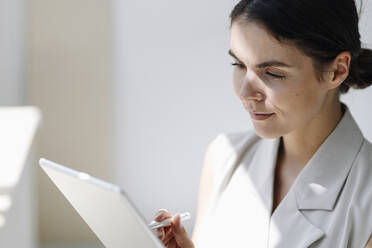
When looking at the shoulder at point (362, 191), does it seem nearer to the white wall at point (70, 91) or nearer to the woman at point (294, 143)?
the woman at point (294, 143)

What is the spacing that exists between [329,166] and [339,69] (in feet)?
0.86

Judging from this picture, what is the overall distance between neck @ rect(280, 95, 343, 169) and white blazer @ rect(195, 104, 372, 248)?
0.02m

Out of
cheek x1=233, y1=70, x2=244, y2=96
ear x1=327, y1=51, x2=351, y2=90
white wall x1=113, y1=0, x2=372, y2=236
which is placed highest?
ear x1=327, y1=51, x2=351, y2=90

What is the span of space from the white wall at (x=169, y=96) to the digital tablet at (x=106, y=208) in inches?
80.4

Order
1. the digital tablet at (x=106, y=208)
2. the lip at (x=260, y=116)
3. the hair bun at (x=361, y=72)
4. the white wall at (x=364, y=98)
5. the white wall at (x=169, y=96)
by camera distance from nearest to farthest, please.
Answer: the digital tablet at (x=106, y=208), the lip at (x=260, y=116), the hair bun at (x=361, y=72), the white wall at (x=364, y=98), the white wall at (x=169, y=96)

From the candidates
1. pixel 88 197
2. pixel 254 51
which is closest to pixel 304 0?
pixel 254 51

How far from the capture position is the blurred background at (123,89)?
323 cm

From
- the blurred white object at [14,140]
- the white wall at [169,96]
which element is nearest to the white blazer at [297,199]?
the blurred white object at [14,140]

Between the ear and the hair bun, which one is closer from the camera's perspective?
the ear

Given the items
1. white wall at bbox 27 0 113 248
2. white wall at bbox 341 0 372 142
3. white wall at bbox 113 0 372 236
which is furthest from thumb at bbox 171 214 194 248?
white wall at bbox 27 0 113 248

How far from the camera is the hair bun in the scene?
4.99ft

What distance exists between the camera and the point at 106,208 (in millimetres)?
1079

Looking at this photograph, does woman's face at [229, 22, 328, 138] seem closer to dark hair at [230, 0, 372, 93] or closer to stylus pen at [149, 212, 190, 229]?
dark hair at [230, 0, 372, 93]

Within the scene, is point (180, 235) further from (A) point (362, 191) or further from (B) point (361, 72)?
(B) point (361, 72)
